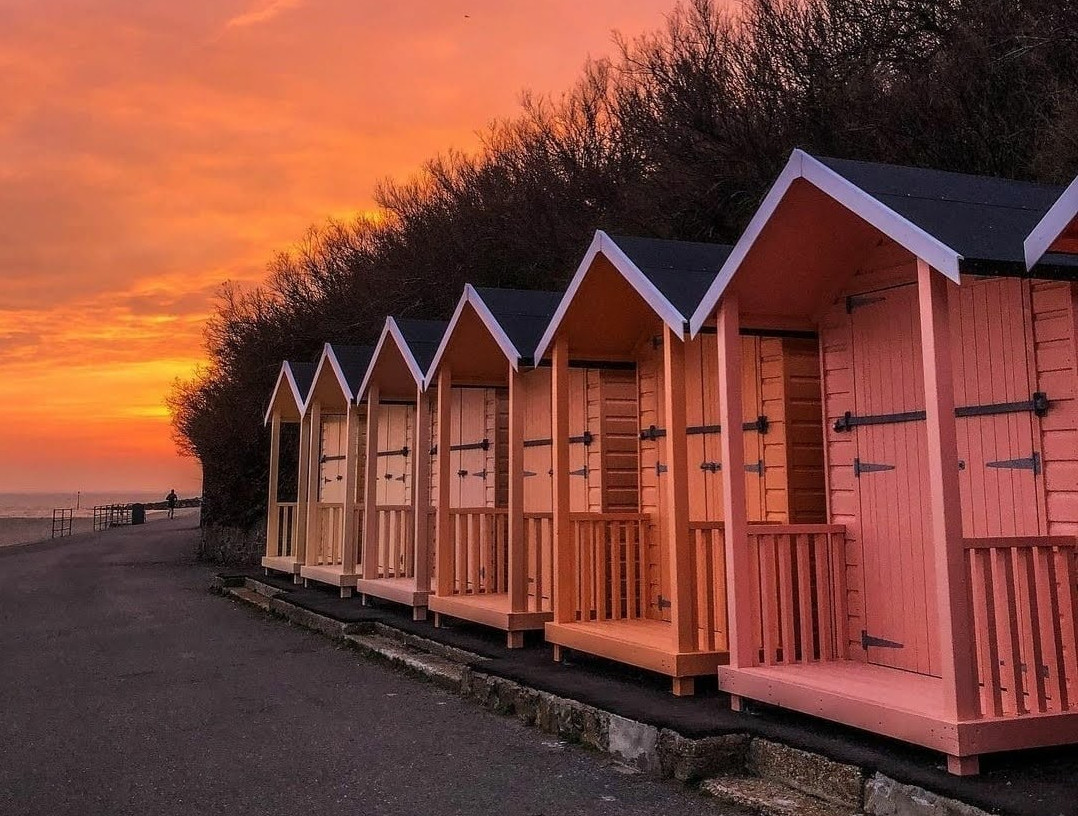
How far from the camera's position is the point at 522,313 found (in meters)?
8.84

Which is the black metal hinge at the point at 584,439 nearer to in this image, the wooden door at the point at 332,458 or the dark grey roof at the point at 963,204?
the dark grey roof at the point at 963,204

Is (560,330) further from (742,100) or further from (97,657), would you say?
(742,100)

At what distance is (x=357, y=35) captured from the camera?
12508mm

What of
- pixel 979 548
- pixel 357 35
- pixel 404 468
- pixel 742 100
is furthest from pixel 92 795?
pixel 742 100

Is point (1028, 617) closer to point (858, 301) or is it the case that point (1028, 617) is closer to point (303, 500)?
point (858, 301)

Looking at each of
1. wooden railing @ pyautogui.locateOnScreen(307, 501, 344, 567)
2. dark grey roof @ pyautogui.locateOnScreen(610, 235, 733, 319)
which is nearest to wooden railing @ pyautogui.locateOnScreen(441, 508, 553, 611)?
dark grey roof @ pyautogui.locateOnScreen(610, 235, 733, 319)

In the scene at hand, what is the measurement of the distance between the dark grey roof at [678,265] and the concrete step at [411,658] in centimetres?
337

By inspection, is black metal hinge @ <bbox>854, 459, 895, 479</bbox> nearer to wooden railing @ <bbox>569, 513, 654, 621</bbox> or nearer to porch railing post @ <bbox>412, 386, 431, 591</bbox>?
wooden railing @ <bbox>569, 513, 654, 621</bbox>

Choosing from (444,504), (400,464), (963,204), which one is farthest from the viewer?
(400,464)

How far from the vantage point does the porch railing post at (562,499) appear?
7359 millimetres

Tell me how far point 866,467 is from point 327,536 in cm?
1025

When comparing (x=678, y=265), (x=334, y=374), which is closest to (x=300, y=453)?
(x=334, y=374)

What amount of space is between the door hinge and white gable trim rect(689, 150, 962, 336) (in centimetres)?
131

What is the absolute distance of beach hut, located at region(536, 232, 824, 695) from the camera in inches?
243
